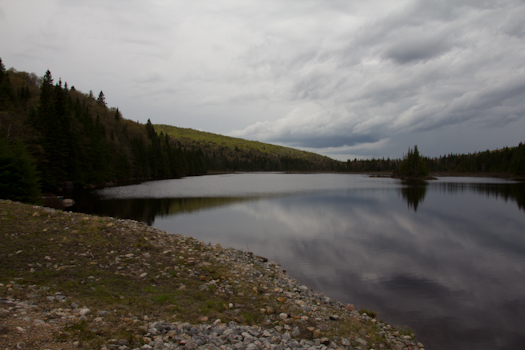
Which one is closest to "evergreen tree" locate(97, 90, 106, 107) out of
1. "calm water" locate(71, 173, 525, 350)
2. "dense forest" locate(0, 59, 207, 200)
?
"dense forest" locate(0, 59, 207, 200)

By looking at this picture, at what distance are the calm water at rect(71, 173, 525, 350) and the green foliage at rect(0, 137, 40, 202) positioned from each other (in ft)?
28.2

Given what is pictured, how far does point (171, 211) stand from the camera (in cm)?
3756

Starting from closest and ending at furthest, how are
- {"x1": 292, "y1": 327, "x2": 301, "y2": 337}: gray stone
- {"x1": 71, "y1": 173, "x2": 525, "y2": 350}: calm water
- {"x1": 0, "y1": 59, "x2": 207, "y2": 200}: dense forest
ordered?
{"x1": 292, "y1": 327, "x2": 301, "y2": 337}: gray stone → {"x1": 71, "y1": 173, "x2": 525, "y2": 350}: calm water → {"x1": 0, "y1": 59, "x2": 207, "y2": 200}: dense forest

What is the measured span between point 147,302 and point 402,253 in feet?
59.0

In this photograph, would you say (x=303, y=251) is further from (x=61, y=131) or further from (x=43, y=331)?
(x=61, y=131)

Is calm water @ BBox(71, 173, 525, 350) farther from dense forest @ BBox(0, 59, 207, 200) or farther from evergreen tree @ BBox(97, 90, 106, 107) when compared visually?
evergreen tree @ BBox(97, 90, 106, 107)

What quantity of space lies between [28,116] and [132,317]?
58.9 meters

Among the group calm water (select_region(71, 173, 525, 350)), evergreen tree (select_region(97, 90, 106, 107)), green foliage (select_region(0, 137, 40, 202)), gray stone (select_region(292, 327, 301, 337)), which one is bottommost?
calm water (select_region(71, 173, 525, 350))

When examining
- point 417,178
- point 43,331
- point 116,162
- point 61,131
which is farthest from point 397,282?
point 417,178

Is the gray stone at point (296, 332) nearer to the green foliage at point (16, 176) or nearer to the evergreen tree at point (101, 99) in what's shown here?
the green foliage at point (16, 176)

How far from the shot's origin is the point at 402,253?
20.6m

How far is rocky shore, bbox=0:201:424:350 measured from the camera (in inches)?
273

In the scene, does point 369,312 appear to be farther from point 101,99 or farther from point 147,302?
point 101,99

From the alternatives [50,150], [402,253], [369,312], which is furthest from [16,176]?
[402,253]
